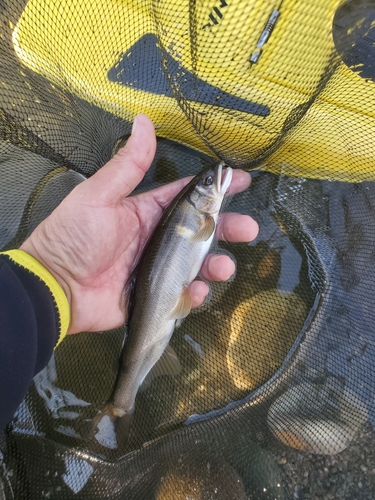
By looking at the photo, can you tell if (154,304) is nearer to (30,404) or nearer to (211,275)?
(211,275)

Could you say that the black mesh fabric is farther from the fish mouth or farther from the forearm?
the forearm

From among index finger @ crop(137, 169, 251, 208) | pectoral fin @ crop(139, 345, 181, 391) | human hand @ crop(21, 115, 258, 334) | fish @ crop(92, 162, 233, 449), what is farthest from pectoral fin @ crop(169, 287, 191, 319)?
index finger @ crop(137, 169, 251, 208)

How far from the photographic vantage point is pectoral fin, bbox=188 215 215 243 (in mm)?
2262

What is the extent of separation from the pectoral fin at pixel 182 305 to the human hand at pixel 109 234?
0.24 metres

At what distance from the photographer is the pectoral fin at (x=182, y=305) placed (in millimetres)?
2279

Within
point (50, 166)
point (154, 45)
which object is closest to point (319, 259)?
point (154, 45)

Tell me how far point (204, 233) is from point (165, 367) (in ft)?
3.50

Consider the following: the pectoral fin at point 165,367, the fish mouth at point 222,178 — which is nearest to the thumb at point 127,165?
the fish mouth at point 222,178

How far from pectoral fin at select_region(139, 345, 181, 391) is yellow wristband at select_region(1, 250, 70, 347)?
2.72ft

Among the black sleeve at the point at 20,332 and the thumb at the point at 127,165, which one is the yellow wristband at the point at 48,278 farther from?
the thumb at the point at 127,165

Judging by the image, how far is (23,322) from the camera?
5.64 feet

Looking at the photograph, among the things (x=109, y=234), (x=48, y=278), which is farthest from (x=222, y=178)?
(x=48, y=278)

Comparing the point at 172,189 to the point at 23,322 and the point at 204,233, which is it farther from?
the point at 23,322

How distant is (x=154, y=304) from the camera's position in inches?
87.3
